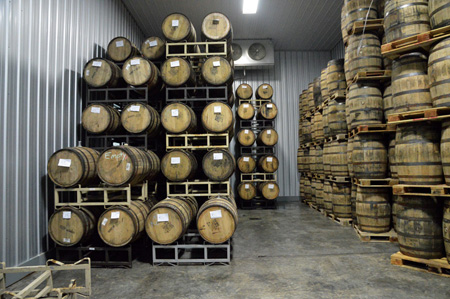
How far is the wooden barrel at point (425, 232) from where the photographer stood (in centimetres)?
379

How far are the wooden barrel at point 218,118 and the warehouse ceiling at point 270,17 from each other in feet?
14.5

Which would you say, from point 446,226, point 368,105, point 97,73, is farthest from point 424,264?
point 97,73

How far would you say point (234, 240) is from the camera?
561cm

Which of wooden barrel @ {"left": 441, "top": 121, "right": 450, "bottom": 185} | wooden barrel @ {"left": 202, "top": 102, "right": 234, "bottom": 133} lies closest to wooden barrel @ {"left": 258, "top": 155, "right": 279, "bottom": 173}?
wooden barrel @ {"left": 202, "top": 102, "right": 234, "bottom": 133}

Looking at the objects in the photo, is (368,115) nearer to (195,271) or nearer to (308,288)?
(308,288)

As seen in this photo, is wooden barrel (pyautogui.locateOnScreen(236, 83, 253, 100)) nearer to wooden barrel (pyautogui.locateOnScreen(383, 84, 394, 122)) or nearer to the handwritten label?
wooden barrel (pyautogui.locateOnScreen(383, 84, 394, 122))

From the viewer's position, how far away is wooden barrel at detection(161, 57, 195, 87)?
213 inches

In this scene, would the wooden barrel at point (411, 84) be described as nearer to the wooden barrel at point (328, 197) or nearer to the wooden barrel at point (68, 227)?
the wooden barrel at point (328, 197)

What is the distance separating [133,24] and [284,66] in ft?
19.9

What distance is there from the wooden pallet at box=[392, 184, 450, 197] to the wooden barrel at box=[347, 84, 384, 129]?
175 centimetres

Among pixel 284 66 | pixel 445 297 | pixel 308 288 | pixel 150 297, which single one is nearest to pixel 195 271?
pixel 150 297

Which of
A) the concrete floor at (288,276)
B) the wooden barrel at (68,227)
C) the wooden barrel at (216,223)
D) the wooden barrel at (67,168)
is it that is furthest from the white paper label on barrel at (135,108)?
the concrete floor at (288,276)

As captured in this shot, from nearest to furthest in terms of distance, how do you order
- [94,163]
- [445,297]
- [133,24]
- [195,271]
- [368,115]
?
[445,297] → [195,271] → [94,163] → [368,115] → [133,24]

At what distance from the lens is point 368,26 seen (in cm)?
538
